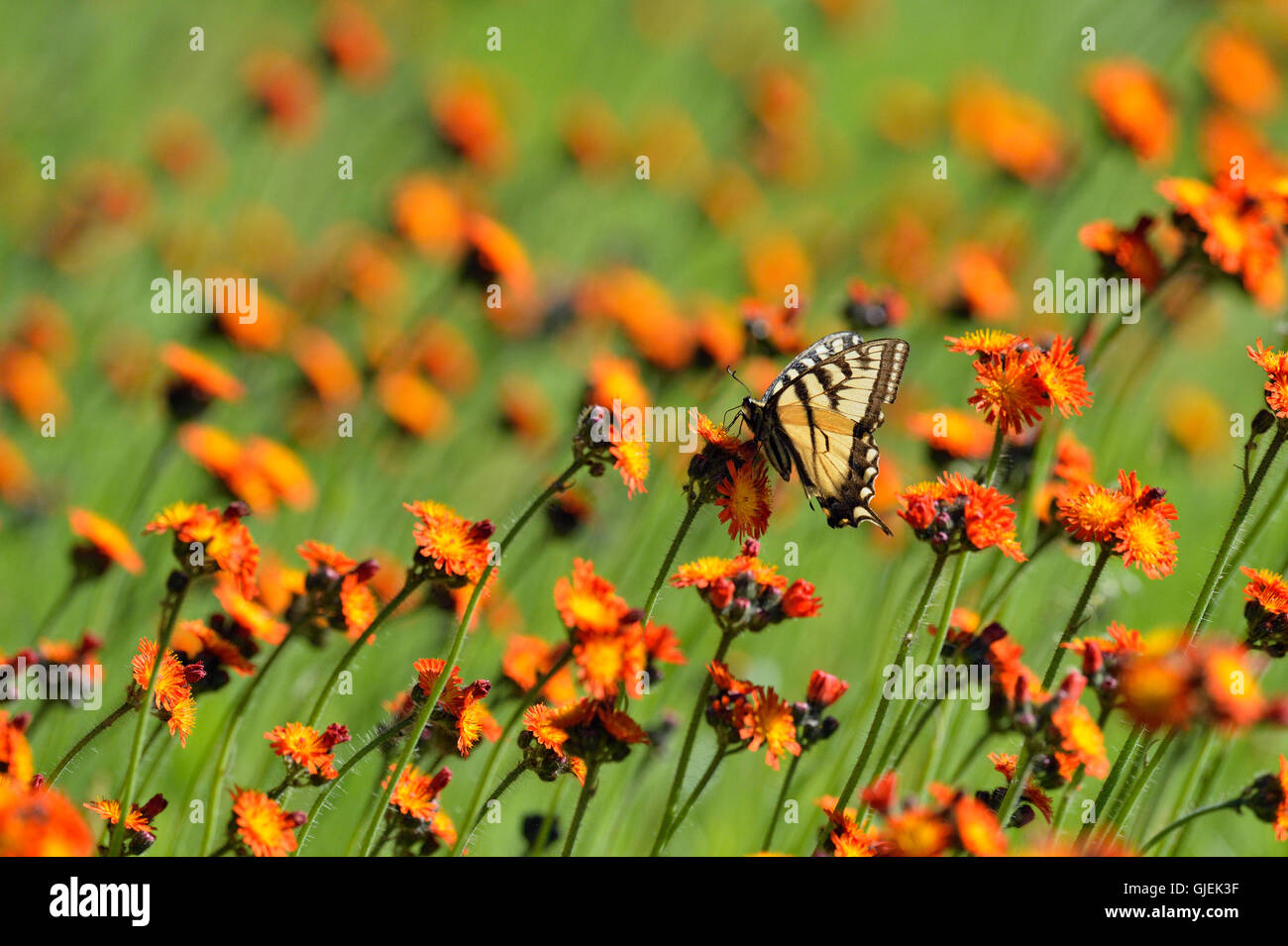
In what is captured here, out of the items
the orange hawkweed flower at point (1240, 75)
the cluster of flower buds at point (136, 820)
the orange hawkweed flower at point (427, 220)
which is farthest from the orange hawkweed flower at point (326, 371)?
the orange hawkweed flower at point (1240, 75)

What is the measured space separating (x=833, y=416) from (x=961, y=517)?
3.21 ft

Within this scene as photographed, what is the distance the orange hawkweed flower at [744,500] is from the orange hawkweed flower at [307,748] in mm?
989

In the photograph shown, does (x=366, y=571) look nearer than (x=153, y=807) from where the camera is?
No

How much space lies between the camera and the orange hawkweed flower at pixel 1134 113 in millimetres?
4953

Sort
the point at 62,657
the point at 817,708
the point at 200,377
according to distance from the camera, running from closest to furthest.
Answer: the point at 817,708, the point at 62,657, the point at 200,377

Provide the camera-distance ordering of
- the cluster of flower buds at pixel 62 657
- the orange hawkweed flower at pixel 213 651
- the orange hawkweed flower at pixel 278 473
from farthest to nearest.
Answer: the orange hawkweed flower at pixel 278 473
the cluster of flower buds at pixel 62 657
the orange hawkweed flower at pixel 213 651

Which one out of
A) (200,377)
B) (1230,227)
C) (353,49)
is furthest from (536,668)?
(353,49)

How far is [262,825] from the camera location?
2.38 m

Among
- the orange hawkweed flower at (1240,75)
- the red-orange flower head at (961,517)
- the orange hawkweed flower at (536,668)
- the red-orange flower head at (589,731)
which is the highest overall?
the orange hawkweed flower at (1240,75)

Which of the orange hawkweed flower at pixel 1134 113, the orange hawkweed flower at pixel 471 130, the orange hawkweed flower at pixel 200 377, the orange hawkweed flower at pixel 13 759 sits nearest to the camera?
the orange hawkweed flower at pixel 13 759

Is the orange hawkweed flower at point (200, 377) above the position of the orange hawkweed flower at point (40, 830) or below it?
above

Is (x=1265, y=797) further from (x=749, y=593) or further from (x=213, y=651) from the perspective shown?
(x=213, y=651)

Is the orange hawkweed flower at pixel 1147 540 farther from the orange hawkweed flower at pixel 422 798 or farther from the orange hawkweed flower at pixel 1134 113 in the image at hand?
the orange hawkweed flower at pixel 1134 113
